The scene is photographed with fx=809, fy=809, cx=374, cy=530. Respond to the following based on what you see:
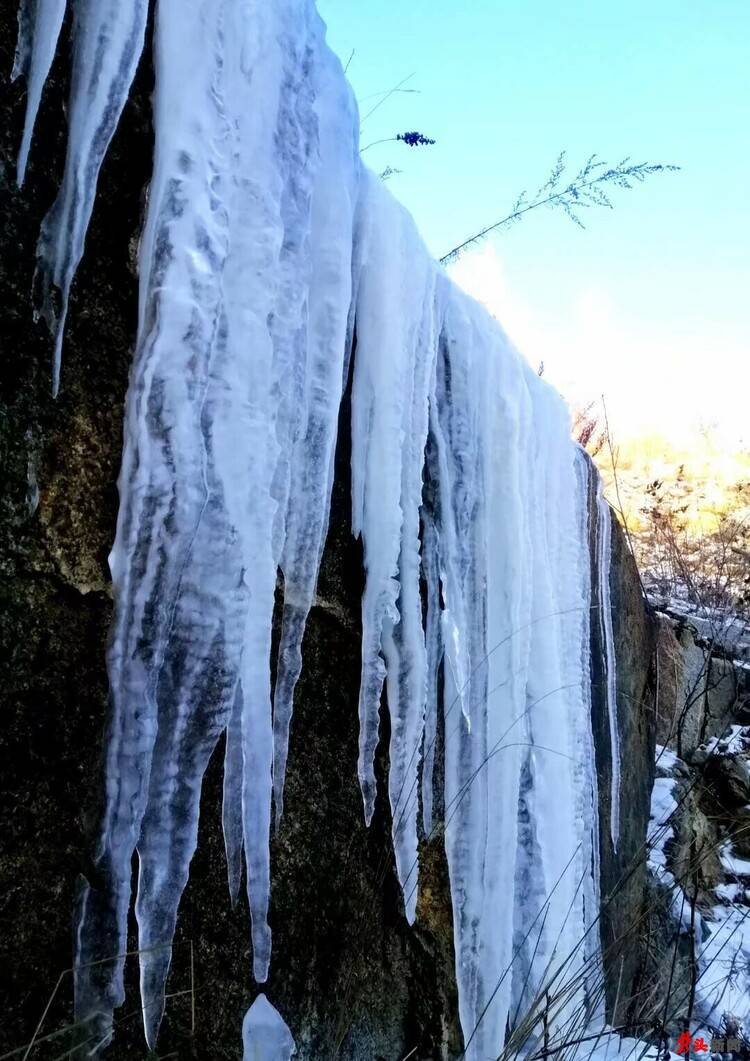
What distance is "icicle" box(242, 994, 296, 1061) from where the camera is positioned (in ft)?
3.73

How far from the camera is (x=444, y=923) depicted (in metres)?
1.62

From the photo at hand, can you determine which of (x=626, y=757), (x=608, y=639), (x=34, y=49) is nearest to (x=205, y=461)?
(x=34, y=49)

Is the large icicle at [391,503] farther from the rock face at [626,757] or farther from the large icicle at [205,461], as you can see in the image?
the rock face at [626,757]

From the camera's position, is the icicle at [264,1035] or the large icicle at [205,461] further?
the icicle at [264,1035]

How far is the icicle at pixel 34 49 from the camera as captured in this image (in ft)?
2.82

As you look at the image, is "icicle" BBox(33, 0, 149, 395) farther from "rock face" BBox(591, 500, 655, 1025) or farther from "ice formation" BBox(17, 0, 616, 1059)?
"rock face" BBox(591, 500, 655, 1025)

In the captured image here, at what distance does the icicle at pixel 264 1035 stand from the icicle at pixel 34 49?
1129 millimetres

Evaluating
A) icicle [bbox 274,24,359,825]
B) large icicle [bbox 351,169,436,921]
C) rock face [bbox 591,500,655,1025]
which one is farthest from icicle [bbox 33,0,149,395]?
rock face [bbox 591,500,655,1025]

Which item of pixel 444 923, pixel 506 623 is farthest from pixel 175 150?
pixel 444 923

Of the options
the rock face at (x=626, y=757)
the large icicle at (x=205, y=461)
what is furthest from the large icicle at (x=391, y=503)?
the rock face at (x=626, y=757)

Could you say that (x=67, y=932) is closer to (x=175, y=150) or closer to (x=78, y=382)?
(x=78, y=382)

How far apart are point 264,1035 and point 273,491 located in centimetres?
78

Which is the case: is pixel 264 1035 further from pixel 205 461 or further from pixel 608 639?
pixel 608 639

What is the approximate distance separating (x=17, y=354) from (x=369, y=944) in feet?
3.75
